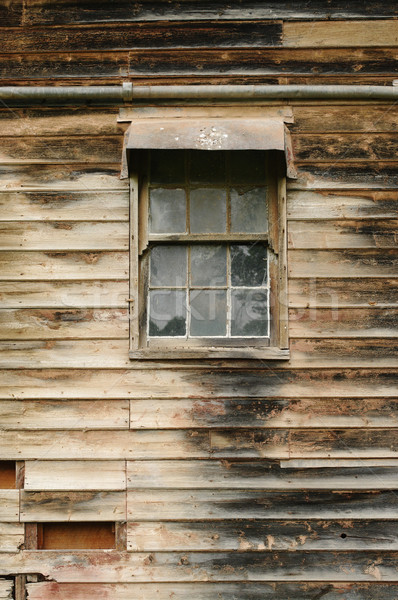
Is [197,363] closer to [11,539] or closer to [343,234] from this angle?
[343,234]

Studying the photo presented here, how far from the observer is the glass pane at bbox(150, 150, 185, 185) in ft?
10.2

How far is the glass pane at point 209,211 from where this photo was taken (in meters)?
3.07

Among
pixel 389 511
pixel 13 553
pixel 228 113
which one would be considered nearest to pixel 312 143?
pixel 228 113

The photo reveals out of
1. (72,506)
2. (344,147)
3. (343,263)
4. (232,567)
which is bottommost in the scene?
(232,567)

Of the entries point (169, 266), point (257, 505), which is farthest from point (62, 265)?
point (257, 505)

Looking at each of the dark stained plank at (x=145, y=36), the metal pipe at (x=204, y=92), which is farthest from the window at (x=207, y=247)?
the dark stained plank at (x=145, y=36)

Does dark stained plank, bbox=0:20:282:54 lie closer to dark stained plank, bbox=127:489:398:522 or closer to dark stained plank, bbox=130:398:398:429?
dark stained plank, bbox=130:398:398:429

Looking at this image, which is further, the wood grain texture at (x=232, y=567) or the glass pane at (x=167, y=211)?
the glass pane at (x=167, y=211)

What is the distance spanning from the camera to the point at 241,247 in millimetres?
3084

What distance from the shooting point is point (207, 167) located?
312 cm

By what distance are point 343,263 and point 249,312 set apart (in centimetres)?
73

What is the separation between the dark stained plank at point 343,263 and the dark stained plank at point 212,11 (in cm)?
169

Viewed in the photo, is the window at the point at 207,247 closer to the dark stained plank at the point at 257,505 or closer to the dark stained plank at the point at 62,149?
the dark stained plank at the point at 62,149

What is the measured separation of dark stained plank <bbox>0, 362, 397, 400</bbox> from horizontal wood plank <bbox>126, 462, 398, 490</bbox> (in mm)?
463
